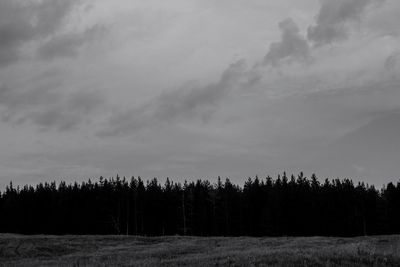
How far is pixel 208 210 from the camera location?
10669 cm

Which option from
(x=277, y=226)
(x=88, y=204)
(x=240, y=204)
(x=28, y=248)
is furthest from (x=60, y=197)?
(x=28, y=248)

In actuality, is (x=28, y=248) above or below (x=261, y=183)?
below

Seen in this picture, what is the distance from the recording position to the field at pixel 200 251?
74.9 feet

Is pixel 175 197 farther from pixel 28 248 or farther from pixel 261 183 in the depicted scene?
pixel 28 248

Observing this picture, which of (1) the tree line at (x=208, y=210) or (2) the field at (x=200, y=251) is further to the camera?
(1) the tree line at (x=208, y=210)

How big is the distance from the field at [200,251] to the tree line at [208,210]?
37.8 metres

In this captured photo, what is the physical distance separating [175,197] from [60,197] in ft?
78.6

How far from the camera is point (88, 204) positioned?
10206 cm

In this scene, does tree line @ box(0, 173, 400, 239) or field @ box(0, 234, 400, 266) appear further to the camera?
tree line @ box(0, 173, 400, 239)

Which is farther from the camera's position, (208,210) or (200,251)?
(208,210)

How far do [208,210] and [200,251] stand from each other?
213 feet

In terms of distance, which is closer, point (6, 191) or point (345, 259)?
point (345, 259)

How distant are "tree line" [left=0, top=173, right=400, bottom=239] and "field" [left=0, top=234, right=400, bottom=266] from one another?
37842mm

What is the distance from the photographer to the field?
22828 millimetres
